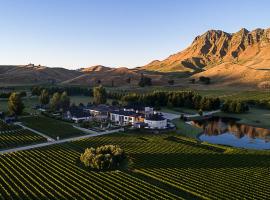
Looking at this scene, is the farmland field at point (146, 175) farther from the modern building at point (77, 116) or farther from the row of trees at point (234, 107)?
the row of trees at point (234, 107)

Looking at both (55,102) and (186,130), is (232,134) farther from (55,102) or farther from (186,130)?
(55,102)

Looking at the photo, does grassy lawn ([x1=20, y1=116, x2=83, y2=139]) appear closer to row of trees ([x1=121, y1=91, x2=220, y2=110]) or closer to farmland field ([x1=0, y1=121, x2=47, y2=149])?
farmland field ([x1=0, y1=121, x2=47, y2=149])

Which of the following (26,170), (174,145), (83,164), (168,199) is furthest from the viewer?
(174,145)

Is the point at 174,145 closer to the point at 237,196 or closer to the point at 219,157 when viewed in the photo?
the point at 219,157

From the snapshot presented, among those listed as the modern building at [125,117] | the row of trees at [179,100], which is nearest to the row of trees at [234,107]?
the row of trees at [179,100]

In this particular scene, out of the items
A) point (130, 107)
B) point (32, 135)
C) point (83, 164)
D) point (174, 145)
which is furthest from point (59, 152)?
point (130, 107)

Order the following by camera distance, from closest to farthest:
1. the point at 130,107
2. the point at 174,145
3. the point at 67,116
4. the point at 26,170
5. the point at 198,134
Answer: the point at 26,170 < the point at 174,145 < the point at 198,134 < the point at 67,116 < the point at 130,107
